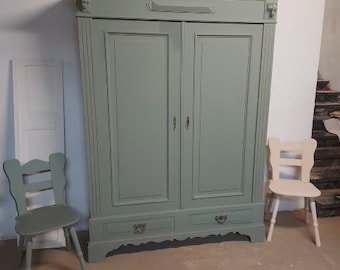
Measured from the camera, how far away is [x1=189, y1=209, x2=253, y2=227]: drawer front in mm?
2404

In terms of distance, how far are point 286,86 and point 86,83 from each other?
5.63 ft

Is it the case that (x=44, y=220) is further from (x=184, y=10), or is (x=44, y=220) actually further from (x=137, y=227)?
(x=184, y=10)

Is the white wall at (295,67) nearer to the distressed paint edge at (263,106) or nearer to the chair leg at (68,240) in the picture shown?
the distressed paint edge at (263,106)

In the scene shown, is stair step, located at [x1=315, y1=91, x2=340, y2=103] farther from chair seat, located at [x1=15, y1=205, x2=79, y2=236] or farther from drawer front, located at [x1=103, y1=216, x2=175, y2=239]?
chair seat, located at [x1=15, y1=205, x2=79, y2=236]

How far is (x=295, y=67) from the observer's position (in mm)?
2771

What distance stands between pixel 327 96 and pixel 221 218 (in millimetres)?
2143

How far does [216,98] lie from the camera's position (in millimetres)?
2244

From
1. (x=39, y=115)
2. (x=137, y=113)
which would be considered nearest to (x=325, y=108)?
(x=137, y=113)

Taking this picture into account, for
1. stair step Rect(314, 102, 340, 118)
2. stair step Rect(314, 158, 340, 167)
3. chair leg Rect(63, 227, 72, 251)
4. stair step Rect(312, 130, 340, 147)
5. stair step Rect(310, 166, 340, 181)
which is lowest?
chair leg Rect(63, 227, 72, 251)

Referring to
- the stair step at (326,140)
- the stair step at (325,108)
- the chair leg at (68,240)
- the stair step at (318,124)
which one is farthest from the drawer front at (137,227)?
the stair step at (325,108)

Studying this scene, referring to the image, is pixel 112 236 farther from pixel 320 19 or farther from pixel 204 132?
pixel 320 19

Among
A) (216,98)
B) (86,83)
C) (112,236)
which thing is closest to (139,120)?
(86,83)

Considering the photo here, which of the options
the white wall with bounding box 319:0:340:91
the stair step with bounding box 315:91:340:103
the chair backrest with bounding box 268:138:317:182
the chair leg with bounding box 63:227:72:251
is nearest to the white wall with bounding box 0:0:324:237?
the chair backrest with bounding box 268:138:317:182

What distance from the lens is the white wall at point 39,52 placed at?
7.47 feet
